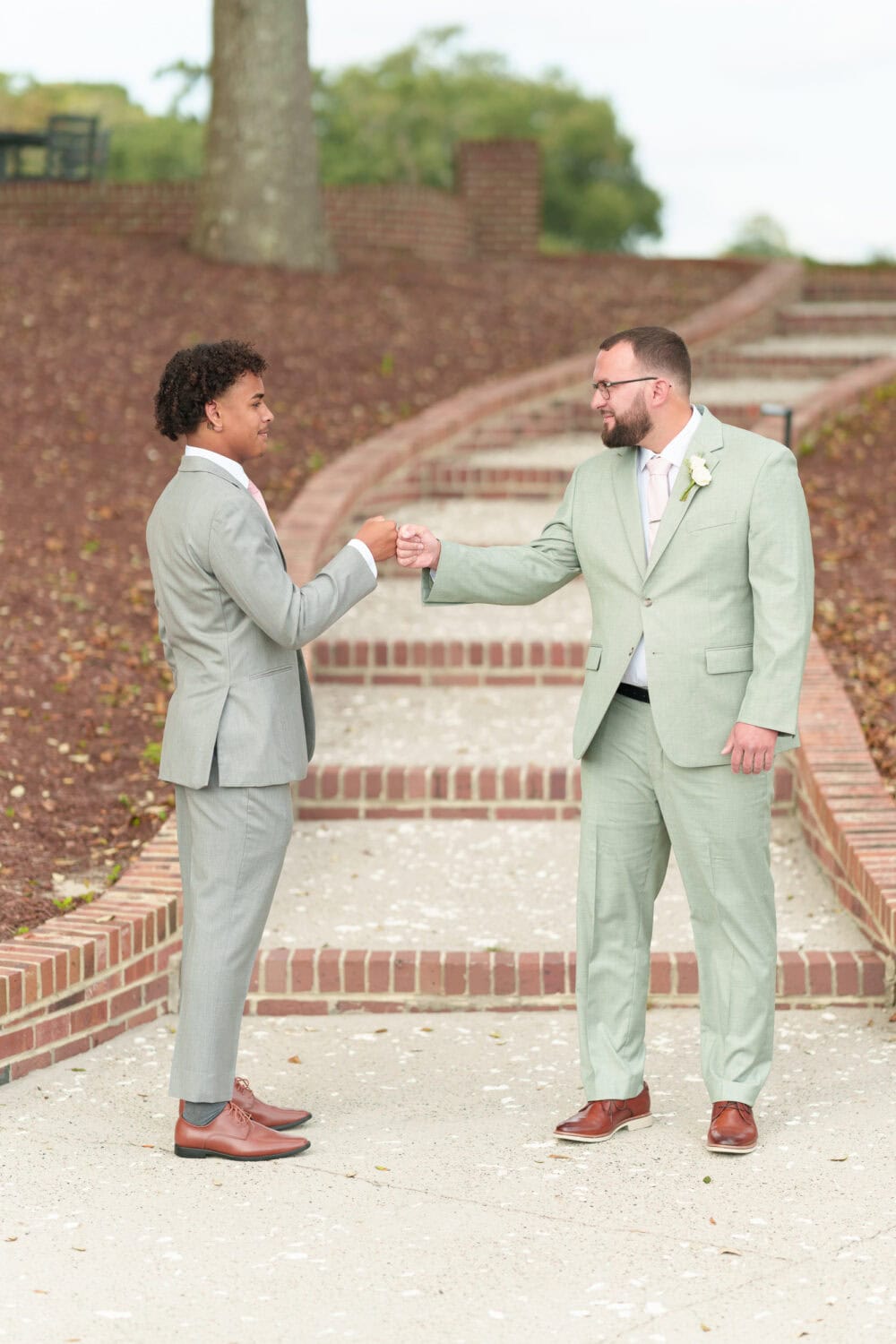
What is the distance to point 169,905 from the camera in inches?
203

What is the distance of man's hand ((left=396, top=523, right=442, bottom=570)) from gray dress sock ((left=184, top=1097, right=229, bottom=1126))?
1.38 metres

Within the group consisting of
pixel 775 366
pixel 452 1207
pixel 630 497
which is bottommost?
pixel 452 1207

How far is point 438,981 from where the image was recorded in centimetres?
507

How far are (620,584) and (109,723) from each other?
10.4 ft

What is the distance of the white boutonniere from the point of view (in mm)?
3969

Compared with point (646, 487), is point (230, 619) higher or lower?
lower

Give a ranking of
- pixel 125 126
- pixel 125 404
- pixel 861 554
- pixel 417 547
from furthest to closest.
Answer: pixel 125 126, pixel 125 404, pixel 861 554, pixel 417 547

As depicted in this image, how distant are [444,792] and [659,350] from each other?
265cm

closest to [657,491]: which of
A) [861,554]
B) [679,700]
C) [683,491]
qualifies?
[683,491]

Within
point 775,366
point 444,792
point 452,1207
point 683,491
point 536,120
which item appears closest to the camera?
point 452,1207

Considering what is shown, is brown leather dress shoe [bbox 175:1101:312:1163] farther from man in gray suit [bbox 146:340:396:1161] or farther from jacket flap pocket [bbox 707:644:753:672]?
jacket flap pocket [bbox 707:644:753:672]

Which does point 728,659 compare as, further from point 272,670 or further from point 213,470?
point 213,470

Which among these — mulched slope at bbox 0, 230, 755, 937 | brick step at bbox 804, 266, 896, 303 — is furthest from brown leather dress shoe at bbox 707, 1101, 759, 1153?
brick step at bbox 804, 266, 896, 303

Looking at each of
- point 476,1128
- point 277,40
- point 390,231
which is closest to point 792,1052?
point 476,1128
